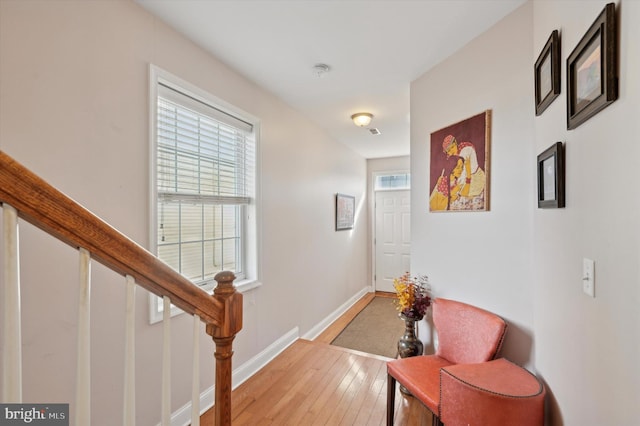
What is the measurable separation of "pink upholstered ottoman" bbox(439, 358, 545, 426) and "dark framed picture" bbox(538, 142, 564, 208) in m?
0.83

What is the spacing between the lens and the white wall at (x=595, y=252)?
740 mm

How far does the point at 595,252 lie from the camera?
36.3 inches

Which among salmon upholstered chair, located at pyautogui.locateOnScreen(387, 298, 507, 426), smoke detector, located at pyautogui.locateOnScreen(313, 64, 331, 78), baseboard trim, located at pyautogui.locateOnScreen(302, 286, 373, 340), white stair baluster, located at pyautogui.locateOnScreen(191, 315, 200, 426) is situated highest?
smoke detector, located at pyautogui.locateOnScreen(313, 64, 331, 78)

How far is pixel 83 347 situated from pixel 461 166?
86.4 inches

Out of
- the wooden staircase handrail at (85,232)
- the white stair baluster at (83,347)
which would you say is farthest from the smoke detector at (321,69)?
the white stair baluster at (83,347)

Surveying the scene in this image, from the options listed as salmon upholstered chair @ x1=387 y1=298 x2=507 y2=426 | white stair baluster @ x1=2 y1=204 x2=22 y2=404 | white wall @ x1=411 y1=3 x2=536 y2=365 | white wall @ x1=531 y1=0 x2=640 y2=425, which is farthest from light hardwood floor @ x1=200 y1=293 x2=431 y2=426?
white stair baluster @ x1=2 y1=204 x2=22 y2=404

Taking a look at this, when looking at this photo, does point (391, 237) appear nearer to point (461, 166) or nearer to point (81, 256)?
point (461, 166)

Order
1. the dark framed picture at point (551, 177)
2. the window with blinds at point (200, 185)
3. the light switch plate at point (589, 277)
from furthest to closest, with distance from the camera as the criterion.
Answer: the window with blinds at point (200, 185)
the dark framed picture at point (551, 177)
the light switch plate at point (589, 277)

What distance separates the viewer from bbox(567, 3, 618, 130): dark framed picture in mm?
801

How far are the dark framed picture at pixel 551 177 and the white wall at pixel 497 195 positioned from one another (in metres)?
0.22

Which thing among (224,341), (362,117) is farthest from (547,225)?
(362,117)

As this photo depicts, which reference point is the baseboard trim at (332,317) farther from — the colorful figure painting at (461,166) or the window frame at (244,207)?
the colorful figure painting at (461,166)

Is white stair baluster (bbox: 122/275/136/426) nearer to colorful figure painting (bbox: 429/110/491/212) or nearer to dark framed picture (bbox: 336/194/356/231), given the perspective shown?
colorful figure painting (bbox: 429/110/491/212)

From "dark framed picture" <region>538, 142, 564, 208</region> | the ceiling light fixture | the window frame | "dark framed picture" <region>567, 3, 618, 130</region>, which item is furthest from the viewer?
the ceiling light fixture
